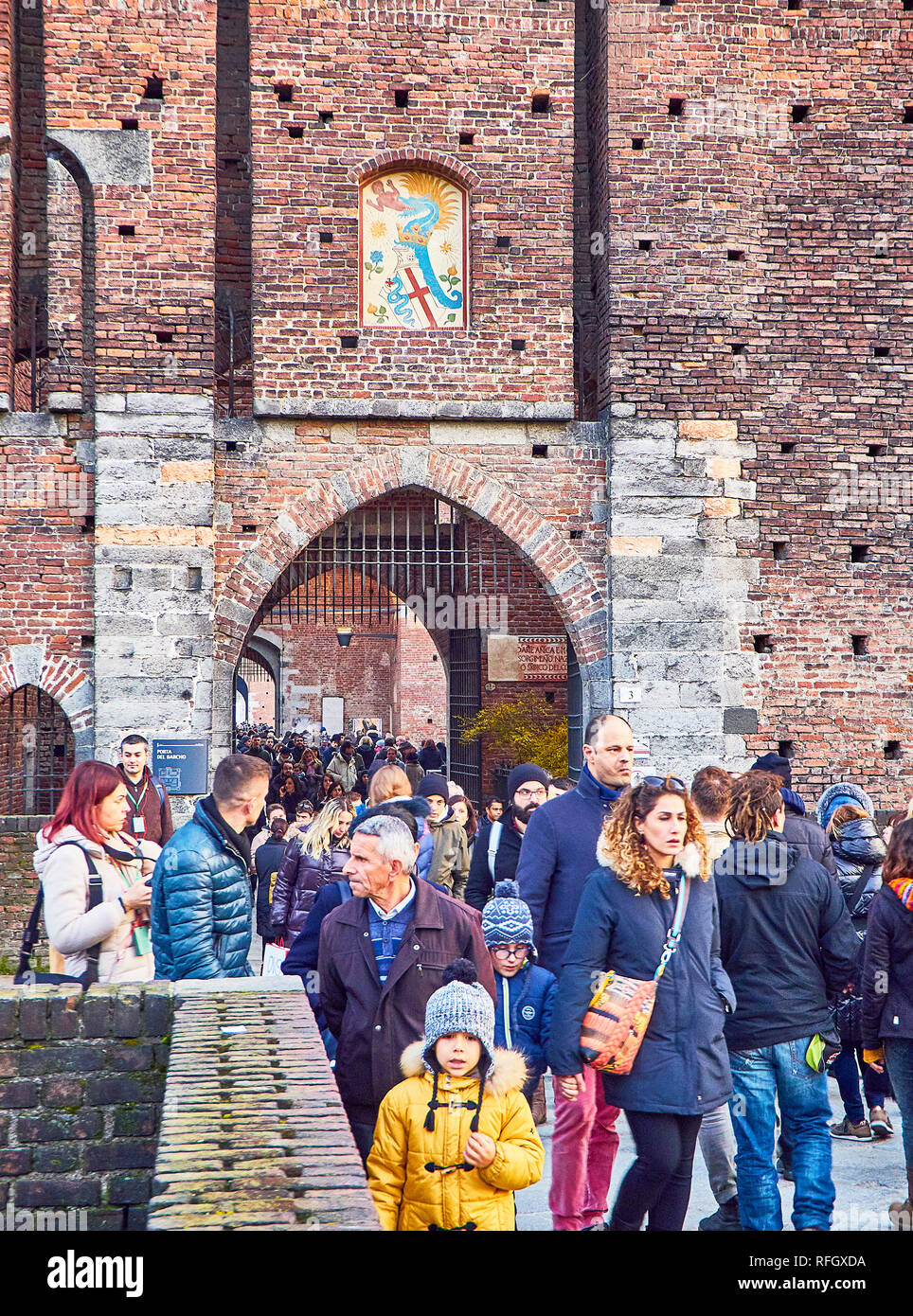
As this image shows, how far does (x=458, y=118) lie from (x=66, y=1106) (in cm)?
909

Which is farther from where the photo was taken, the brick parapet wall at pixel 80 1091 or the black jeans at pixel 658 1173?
the brick parapet wall at pixel 80 1091

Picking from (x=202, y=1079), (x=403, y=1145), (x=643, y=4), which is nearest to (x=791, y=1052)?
(x=403, y=1145)

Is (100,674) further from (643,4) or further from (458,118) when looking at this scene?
(643,4)

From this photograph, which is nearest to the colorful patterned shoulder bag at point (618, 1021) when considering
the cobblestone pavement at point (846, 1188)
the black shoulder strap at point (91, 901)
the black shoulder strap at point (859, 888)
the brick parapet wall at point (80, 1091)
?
the cobblestone pavement at point (846, 1188)

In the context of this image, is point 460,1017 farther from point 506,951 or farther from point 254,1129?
point 506,951

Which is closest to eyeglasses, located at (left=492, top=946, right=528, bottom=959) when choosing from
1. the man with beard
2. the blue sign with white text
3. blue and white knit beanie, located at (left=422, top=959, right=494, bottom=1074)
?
blue and white knit beanie, located at (left=422, top=959, right=494, bottom=1074)

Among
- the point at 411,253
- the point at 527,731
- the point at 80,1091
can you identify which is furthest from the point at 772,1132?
the point at 527,731

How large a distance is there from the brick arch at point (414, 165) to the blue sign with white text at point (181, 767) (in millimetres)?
4892

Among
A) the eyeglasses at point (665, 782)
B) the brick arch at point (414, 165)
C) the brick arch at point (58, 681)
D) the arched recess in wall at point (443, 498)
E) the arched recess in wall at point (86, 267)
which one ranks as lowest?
the eyeglasses at point (665, 782)

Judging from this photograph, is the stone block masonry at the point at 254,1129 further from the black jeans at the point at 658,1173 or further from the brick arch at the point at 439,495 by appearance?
the brick arch at the point at 439,495

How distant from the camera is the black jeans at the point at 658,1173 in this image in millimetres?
4074

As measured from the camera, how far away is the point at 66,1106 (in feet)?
15.7

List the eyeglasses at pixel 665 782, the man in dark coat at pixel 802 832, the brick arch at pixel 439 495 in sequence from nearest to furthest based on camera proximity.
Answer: the eyeglasses at pixel 665 782
the man in dark coat at pixel 802 832
the brick arch at pixel 439 495

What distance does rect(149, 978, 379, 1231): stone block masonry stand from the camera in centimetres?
267
